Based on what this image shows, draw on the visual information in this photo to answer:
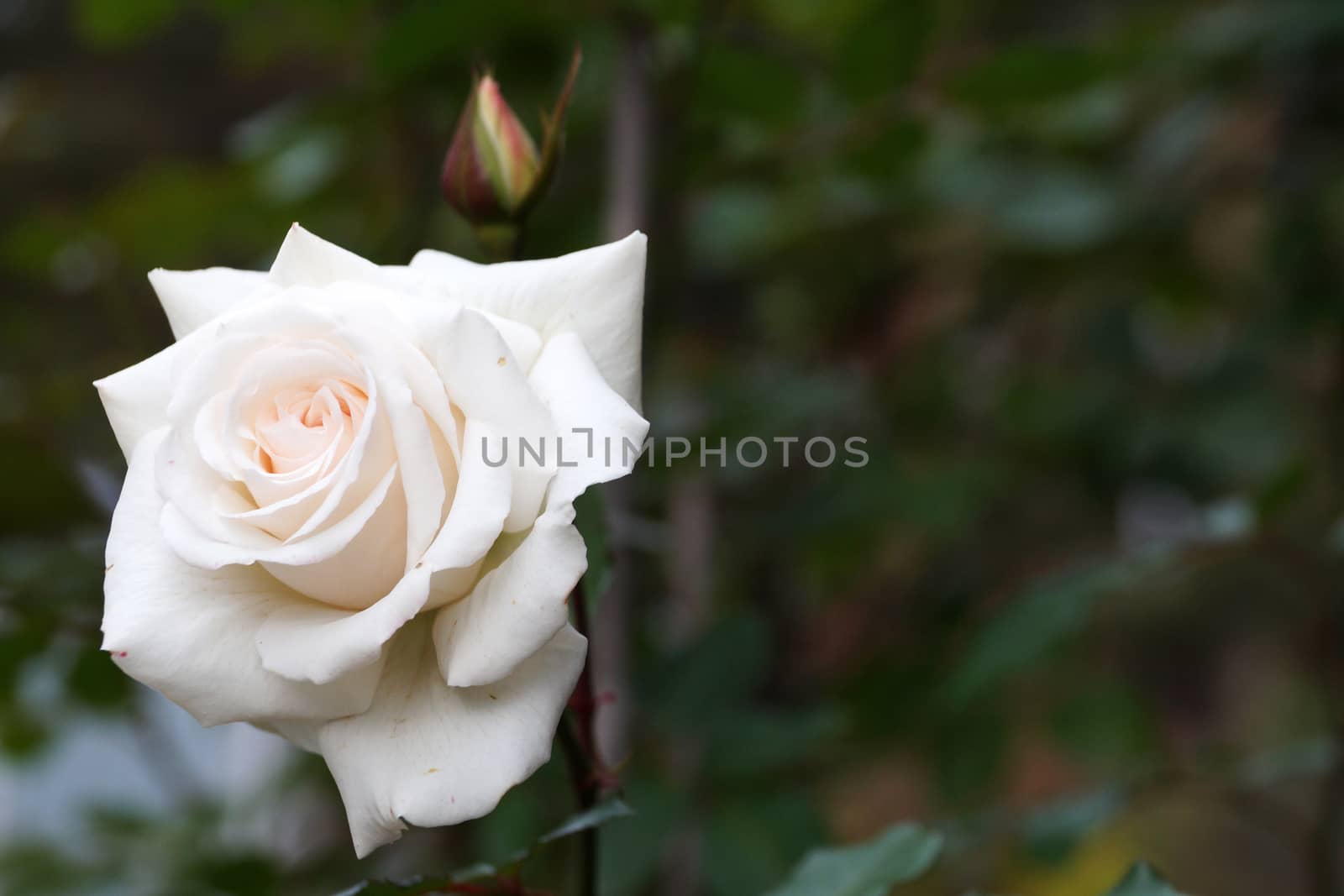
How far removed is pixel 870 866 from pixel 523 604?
0.21 m

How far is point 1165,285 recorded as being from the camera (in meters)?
1.18

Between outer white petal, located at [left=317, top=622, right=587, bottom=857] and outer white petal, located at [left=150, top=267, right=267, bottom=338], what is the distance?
0.49ft

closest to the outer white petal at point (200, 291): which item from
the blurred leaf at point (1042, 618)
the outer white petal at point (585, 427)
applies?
the outer white petal at point (585, 427)

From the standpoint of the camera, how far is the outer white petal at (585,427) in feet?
1.05

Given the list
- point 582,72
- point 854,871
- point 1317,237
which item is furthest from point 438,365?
point 1317,237

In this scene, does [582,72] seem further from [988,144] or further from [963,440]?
[963,440]

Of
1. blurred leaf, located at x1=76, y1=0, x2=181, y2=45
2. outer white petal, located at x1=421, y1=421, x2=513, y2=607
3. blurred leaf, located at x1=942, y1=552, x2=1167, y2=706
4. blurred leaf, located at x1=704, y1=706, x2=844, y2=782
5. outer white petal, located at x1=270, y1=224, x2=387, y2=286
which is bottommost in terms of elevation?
blurred leaf, located at x1=704, y1=706, x2=844, y2=782

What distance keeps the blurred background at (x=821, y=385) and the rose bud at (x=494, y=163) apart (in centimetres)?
12

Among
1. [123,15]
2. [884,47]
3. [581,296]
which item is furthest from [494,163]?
[123,15]

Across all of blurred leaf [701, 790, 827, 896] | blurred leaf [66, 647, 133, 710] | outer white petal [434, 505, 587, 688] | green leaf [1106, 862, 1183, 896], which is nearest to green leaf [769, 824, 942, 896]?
green leaf [1106, 862, 1183, 896]

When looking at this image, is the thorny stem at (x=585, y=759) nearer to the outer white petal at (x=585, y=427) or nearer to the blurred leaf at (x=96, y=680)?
the outer white petal at (x=585, y=427)

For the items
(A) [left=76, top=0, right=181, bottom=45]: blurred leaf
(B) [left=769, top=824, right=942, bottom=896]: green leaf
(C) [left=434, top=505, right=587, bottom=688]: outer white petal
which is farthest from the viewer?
(A) [left=76, top=0, right=181, bottom=45]: blurred leaf

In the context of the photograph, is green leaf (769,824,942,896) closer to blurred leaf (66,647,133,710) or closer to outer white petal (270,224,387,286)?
outer white petal (270,224,387,286)

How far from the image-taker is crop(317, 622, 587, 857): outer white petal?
1.04 ft
